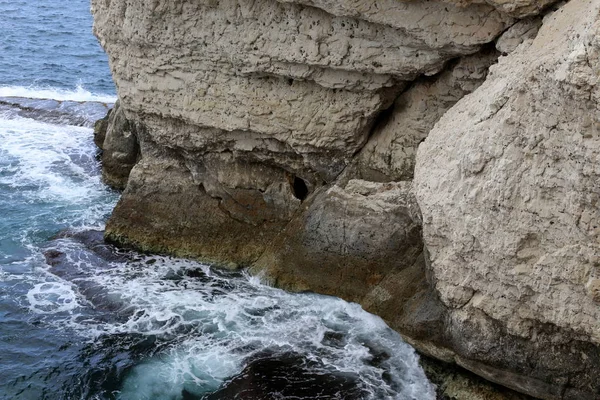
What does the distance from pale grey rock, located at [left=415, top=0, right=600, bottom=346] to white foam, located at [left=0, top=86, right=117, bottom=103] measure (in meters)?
20.2

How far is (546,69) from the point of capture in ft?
40.0

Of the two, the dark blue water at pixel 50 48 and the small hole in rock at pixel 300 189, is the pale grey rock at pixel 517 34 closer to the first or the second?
the small hole in rock at pixel 300 189

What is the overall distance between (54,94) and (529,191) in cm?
2391

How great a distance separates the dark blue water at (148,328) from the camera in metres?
15.4

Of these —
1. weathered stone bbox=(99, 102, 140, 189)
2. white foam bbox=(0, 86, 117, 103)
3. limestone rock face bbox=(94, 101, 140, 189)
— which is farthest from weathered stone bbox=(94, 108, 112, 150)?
white foam bbox=(0, 86, 117, 103)

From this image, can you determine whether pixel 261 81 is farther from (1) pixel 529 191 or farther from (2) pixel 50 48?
(2) pixel 50 48

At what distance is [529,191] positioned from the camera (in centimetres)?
1280

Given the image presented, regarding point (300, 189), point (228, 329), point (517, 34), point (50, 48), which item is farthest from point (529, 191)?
point (50, 48)

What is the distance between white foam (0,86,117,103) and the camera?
31406 mm

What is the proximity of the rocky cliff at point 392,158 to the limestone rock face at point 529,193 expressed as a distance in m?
0.03

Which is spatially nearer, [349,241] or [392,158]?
[349,241]

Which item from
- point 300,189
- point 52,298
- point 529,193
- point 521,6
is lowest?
point 52,298

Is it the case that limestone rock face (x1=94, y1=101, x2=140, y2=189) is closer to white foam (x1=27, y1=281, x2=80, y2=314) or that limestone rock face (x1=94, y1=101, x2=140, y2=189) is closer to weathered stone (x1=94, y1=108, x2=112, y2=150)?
weathered stone (x1=94, y1=108, x2=112, y2=150)

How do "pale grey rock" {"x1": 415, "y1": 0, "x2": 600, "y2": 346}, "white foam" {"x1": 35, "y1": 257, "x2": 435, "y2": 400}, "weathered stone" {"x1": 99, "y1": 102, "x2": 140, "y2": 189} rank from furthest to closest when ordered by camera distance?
"weathered stone" {"x1": 99, "y1": 102, "x2": 140, "y2": 189} < "white foam" {"x1": 35, "y1": 257, "x2": 435, "y2": 400} < "pale grey rock" {"x1": 415, "y1": 0, "x2": 600, "y2": 346}
